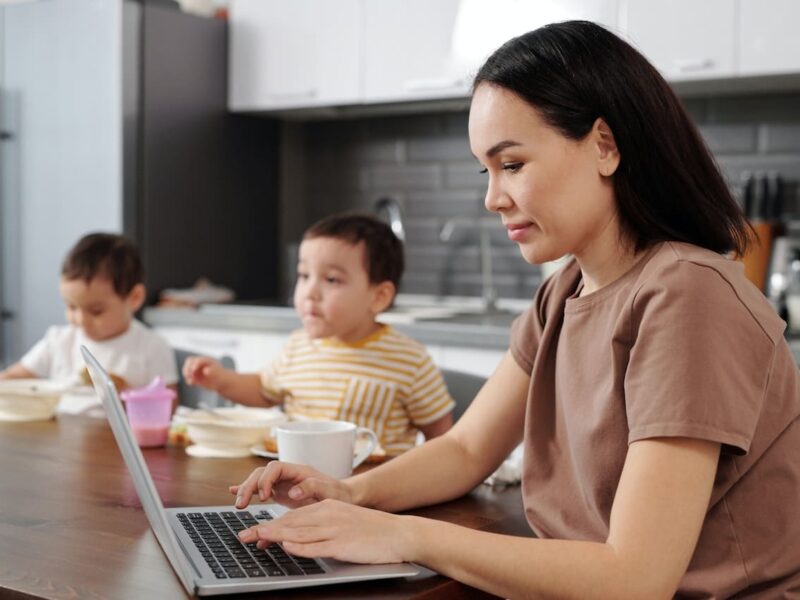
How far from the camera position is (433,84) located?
3.46 m

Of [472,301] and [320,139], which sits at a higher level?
[320,139]

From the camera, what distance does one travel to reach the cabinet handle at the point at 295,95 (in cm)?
376

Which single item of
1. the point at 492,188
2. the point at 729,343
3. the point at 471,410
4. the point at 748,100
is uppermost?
the point at 748,100

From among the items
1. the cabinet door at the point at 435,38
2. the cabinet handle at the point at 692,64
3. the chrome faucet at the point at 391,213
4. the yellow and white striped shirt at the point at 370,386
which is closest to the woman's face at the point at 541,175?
the yellow and white striped shirt at the point at 370,386

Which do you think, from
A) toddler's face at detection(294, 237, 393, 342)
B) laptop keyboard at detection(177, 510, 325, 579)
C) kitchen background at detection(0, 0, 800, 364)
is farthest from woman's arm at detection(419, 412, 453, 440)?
kitchen background at detection(0, 0, 800, 364)

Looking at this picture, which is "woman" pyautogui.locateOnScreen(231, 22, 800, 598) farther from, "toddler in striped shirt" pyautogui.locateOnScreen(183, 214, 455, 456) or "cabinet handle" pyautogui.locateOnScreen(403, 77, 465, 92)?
"cabinet handle" pyautogui.locateOnScreen(403, 77, 465, 92)

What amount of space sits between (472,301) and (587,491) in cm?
263

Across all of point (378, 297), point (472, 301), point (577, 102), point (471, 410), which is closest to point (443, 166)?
point (472, 301)

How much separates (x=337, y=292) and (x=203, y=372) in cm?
32

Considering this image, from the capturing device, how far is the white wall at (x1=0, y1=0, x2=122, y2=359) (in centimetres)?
370

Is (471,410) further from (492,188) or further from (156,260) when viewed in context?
(156,260)

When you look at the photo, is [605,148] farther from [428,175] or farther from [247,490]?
[428,175]

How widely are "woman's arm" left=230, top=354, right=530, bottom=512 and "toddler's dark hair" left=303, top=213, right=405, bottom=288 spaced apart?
0.76 m

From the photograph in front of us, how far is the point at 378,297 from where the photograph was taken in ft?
7.36
